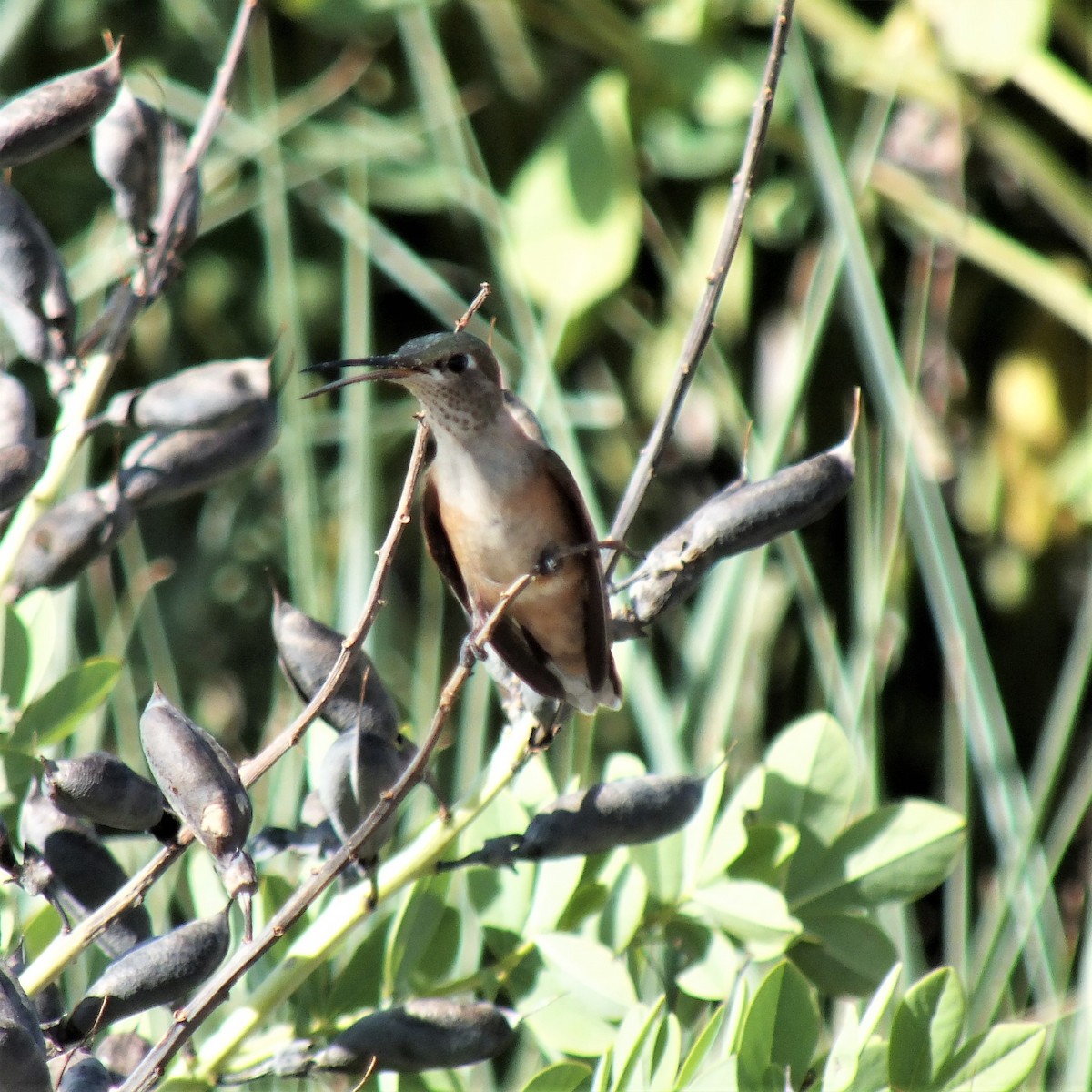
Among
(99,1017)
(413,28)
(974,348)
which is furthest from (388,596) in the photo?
(99,1017)

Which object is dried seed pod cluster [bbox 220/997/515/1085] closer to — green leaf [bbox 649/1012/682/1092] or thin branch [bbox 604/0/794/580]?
green leaf [bbox 649/1012/682/1092]

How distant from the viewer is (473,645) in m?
0.91

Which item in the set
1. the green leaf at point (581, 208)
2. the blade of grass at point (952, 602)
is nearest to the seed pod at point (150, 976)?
the blade of grass at point (952, 602)

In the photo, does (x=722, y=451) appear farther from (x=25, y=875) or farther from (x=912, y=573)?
(x=25, y=875)

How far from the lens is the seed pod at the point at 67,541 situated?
93 centimetres

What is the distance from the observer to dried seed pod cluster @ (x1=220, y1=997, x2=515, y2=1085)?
84cm

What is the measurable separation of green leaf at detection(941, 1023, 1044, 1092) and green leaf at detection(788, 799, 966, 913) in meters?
0.19

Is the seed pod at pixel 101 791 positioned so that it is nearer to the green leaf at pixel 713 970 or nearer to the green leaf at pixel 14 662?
the green leaf at pixel 14 662

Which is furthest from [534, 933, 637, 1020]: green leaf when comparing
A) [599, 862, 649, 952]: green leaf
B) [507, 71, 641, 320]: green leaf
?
[507, 71, 641, 320]: green leaf

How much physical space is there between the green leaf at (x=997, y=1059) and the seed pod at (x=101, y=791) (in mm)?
503

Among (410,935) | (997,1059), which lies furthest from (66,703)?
(997,1059)

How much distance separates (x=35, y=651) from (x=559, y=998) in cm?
45

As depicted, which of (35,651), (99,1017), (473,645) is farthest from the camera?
(35,651)

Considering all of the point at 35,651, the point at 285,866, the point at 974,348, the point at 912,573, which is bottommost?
the point at 912,573
